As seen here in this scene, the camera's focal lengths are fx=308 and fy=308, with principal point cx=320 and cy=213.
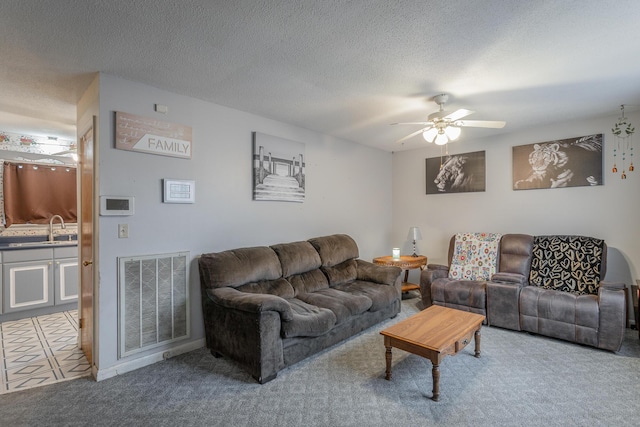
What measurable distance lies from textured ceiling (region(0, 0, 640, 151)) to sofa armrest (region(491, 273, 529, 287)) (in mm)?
1907

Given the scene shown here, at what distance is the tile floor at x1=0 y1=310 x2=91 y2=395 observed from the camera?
254 cm

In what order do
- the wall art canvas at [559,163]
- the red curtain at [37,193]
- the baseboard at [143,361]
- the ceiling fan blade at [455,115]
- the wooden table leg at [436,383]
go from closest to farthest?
the wooden table leg at [436,383], the baseboard at [143,361], the ceiling fan blade at [455,115], the wall art canvas at [559,163], the red curtain at [37,193]

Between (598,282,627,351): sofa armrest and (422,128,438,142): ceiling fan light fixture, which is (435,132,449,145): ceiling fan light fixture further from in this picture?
(598,282,627,351): sofa armrest

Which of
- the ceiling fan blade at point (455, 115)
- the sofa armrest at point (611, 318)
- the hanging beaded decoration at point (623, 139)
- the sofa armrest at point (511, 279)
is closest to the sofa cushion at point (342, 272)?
the sofa armrest at point (511, 279)

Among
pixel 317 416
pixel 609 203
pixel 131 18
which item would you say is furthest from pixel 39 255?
pixel 609 203

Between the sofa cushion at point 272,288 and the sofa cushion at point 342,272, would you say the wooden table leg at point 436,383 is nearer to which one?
the sofa cushion at point 272,288

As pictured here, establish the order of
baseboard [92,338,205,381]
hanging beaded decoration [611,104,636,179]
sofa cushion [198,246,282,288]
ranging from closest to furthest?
baseboard [92,338,205,381]
sofa cushion [198,246,282,288]
hanging beaded decoration [611,104,636,179]

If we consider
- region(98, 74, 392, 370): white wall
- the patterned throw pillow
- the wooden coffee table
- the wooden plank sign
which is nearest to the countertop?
region(98, 74, 392, 370): white wall

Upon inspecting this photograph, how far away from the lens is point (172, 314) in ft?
9.50

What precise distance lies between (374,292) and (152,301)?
227 centimetres

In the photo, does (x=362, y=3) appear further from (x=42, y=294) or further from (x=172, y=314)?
(x=42, y=294)

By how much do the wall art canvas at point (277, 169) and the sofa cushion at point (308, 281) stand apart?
967mm

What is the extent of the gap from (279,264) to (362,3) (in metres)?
2.49

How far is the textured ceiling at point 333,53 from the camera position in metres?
1.77
